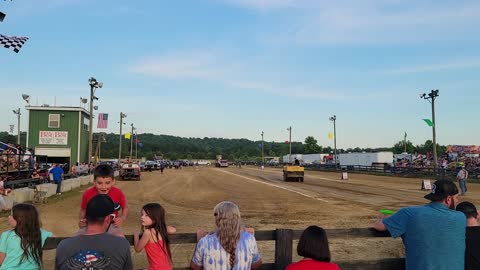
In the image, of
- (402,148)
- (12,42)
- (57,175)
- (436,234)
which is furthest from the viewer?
(402,148)

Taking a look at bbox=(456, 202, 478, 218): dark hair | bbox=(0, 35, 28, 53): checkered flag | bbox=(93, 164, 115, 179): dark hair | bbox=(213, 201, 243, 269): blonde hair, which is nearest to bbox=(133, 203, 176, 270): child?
A: bbox=(213, 201, 243, 269): blonde hair

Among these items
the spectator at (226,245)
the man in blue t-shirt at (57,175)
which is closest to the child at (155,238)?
the spectator at (226,245)

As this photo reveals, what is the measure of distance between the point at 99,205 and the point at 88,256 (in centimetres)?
37

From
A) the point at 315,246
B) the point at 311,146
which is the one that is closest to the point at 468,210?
the point at 315,246

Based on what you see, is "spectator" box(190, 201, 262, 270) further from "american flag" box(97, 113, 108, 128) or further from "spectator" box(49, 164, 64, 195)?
"american flag" box(97, 113, 108, 128)

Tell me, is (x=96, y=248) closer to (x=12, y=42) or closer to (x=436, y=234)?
(x=436, y=234)

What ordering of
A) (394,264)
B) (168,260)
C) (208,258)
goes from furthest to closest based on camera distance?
(394,264), (168,260), (208,258)

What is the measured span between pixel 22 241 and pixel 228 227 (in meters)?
1.81

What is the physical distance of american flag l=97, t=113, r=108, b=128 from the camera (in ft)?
145

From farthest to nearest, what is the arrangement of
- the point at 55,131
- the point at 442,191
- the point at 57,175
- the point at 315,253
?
the point at 55,131
the point at 57,175
the point at 442,191
the point at 315,253

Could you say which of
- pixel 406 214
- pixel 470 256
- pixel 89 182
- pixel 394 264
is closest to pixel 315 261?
pixel 406 214

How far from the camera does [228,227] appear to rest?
377 cm

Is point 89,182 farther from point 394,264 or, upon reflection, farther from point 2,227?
point 394,264

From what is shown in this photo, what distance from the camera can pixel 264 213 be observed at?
17797mm
